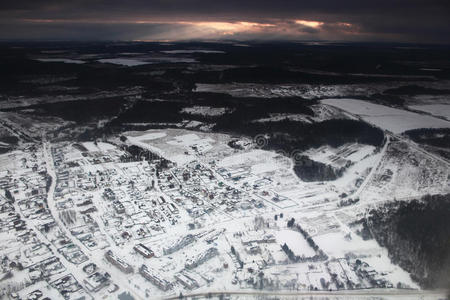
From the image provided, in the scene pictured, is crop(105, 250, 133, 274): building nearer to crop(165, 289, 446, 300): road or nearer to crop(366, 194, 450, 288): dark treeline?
crop(165, 289, 446, 300): road

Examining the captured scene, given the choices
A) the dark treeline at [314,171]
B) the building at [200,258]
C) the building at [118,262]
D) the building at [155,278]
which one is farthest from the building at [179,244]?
the dark treeline at [314,171]

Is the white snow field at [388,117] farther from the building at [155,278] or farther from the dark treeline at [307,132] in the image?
the building at [155,278]

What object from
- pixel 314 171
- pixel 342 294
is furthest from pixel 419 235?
pixel 314 171

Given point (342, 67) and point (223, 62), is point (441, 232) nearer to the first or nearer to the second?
point (342, 67)

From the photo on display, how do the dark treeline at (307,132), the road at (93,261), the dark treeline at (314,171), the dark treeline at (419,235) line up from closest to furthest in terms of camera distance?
the road at (93,261) < the dark treeline at (419,235) < the dark treeline at (314,171) < the dark treeline at (307,132)

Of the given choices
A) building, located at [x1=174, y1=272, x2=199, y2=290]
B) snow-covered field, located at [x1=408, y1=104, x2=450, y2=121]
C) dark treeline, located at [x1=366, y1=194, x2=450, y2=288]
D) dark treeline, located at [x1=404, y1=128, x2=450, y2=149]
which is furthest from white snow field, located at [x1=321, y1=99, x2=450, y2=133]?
building, located at [x1=174, y1=272, x2=199, y2=290]

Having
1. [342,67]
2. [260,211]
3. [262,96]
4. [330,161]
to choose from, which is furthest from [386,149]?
[342,67]
